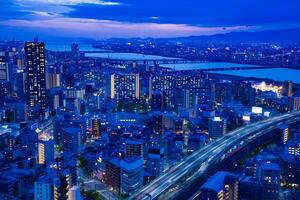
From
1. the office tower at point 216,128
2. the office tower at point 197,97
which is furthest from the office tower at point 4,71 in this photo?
the office tower at point 216,128

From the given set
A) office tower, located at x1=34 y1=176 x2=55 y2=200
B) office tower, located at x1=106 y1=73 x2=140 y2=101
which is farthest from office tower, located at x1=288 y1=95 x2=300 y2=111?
office tower, located at x1=34 y1=176 x2=55 y2=200

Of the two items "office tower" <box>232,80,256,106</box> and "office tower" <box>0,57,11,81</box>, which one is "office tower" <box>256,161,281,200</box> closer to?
"office tower" <box>232,80,256,106</box>

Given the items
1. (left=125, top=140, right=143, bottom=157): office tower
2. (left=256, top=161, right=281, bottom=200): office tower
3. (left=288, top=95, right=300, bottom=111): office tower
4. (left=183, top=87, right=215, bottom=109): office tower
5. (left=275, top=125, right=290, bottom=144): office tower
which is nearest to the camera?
(left=256, top=161, right=281, bottom=200): office tower

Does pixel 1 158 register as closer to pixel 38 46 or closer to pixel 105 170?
pixel 105 170

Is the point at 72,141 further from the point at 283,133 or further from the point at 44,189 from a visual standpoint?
the point at 283,133

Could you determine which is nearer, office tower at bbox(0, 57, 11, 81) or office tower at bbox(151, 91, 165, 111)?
office tower at bbox(151, 91, 165, 111)

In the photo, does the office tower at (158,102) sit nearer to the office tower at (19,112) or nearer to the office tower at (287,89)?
the office tower at (19,112)
